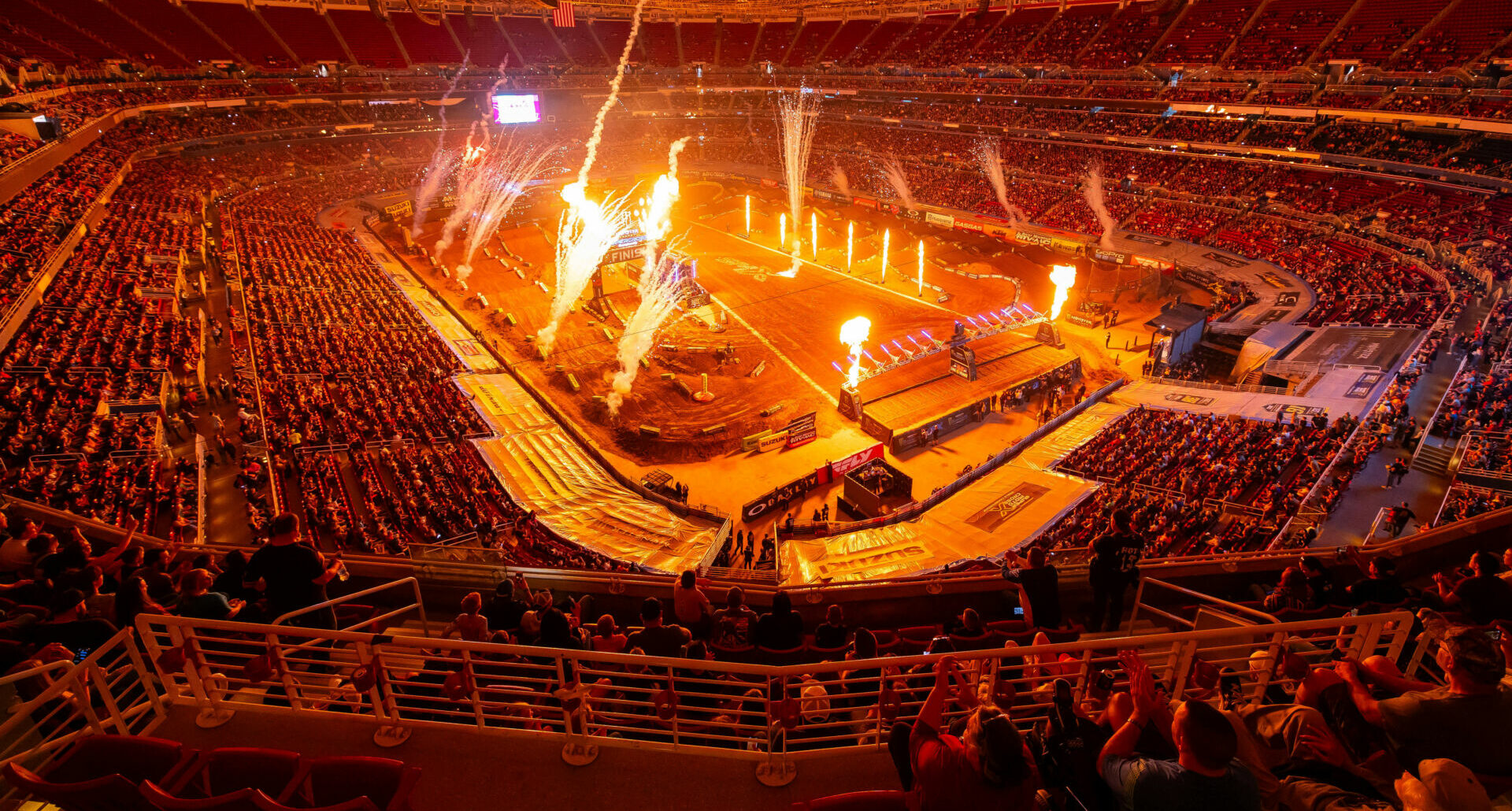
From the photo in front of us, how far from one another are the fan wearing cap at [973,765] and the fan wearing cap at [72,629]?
6.99 metres

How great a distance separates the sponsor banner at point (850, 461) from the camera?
86.7 ft

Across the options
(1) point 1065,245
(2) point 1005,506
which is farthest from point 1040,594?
(1) point 1065,245

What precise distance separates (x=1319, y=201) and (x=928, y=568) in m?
41.4

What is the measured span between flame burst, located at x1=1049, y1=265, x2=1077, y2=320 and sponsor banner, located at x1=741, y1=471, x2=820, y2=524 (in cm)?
2004

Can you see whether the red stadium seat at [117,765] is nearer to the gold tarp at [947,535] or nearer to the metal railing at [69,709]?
the metal railing at [69,709]

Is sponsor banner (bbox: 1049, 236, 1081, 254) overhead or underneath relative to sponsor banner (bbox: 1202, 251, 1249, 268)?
overhead

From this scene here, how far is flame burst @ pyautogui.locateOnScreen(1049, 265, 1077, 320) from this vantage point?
123 feet

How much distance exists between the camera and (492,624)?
788cm

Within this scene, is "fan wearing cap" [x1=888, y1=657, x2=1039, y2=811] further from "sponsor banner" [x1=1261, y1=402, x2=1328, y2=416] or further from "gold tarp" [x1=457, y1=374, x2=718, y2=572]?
"sponsor banner" [x1=1261, y1=402, x2=1328, y2=416]

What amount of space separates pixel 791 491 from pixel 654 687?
62.8 ft

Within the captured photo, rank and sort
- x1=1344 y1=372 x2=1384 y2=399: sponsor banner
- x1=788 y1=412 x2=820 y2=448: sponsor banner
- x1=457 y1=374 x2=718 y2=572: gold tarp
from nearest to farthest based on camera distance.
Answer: x1=457 y1=374 x2=718 y2=572: gold tarp, x1=1344 y1=372 x2=1384 y2=399: sponsor banner, x1=788 y1=412 x2=820 y2=448: sponsor banner

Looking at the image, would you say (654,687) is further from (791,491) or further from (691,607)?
(791,491)

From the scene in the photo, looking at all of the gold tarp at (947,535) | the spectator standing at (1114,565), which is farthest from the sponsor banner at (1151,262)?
the spectator standing at (1114,565)

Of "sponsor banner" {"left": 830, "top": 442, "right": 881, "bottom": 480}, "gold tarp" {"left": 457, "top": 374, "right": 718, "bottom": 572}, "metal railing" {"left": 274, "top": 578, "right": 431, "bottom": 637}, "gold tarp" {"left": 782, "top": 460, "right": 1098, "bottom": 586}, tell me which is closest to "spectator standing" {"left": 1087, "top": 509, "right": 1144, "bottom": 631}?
"metal railing" {"left": 274, "top": 578, "right": 431, "bottom": 637}
